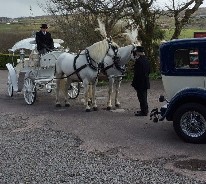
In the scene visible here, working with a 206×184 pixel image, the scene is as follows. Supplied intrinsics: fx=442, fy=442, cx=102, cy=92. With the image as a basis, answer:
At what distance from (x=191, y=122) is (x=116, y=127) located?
2215 mm

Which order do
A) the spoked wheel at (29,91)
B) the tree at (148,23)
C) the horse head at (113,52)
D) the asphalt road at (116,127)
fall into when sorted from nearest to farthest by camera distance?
the asphalt road at (116,127) → the horse head at (113,52) → the spoked wheel at (29,91) → the tree at (148,23)

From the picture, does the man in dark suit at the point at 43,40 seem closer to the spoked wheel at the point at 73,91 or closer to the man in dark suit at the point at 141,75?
the spoked wheel at the point at 73,91

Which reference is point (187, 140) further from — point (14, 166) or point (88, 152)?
point (14, 166)

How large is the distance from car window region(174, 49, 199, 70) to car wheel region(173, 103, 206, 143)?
2.59ft

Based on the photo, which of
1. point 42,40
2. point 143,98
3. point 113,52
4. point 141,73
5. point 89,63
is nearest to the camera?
point 141,73

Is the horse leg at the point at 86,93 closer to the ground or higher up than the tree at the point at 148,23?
closer to the ground

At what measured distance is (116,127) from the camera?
1052 cm

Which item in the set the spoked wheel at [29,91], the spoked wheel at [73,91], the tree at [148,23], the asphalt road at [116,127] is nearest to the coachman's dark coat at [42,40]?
the spoked wheel at [29,91]

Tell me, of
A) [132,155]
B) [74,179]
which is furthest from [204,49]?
[74,179]

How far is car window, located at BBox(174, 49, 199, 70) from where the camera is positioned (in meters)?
8.81

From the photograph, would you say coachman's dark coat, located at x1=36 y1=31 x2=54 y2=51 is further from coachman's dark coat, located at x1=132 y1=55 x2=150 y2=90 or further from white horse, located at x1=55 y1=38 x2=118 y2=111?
coachman's dark coat, located at x1=132 y1=55 x2=150 y2=90

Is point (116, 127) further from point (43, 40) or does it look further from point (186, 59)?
point (43, 40)

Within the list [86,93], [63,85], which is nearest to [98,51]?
[86,93]

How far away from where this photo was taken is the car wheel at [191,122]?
28.4ft
